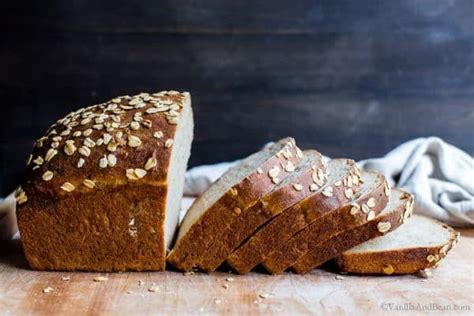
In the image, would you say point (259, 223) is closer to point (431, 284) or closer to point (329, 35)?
point (431, 284)

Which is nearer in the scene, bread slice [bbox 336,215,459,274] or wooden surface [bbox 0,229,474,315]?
wooden surface [bbox 0,229,474,315]

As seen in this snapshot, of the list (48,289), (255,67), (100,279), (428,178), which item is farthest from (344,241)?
(255,67)

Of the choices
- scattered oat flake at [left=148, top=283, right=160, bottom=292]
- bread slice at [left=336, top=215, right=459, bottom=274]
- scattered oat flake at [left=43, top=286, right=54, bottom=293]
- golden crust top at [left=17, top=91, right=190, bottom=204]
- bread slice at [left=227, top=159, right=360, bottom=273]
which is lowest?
scattered oat flake at [left=43, top=286, right=54, bottom=293]

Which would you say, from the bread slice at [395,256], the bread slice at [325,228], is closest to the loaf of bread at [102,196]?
the bread slice at [325,228]

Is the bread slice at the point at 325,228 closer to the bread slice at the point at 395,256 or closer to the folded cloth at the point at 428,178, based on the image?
the bread slice at the point at 395,256

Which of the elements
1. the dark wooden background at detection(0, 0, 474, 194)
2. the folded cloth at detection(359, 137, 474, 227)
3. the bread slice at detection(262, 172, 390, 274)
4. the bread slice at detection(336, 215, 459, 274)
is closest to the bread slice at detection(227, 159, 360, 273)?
the bread slice at detection(262, 172, 390, 274)

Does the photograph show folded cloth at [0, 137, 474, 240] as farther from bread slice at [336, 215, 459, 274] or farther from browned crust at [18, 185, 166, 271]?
bread slice at [336, 215, 459, 274]

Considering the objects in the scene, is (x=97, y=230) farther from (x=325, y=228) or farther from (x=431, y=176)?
(x=431, y=176)
